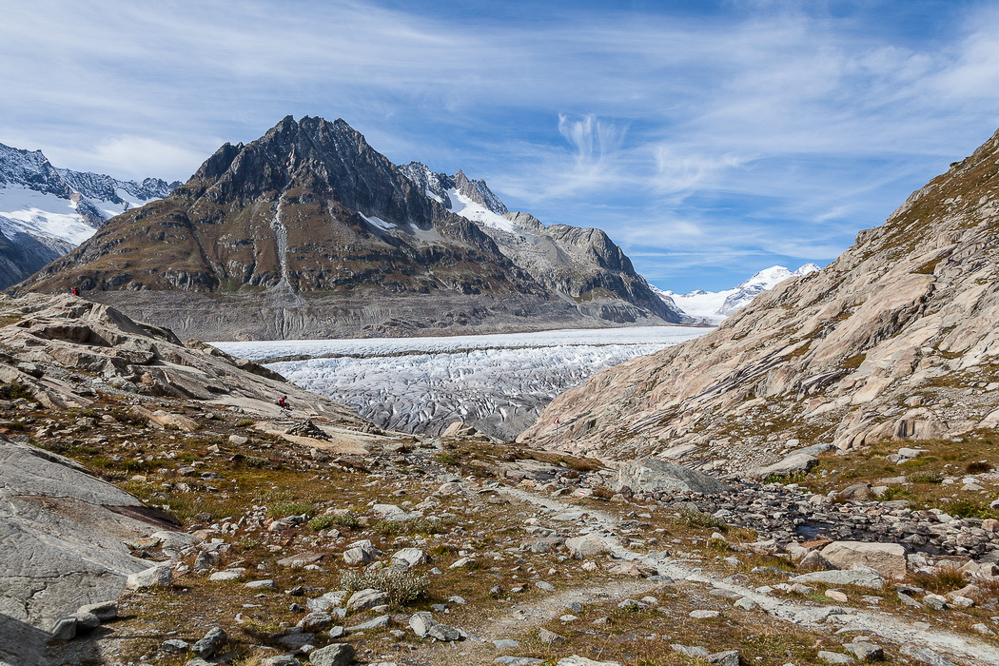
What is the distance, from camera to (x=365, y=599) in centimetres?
842

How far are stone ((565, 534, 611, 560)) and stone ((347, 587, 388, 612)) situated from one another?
5.84 meters

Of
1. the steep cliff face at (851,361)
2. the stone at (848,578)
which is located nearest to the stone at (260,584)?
the stone at (848,578)

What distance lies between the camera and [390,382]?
339 ft

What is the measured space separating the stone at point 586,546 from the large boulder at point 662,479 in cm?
954

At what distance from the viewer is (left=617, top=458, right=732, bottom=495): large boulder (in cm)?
2250

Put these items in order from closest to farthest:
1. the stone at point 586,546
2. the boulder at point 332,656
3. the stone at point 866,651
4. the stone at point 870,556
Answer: the boulder at point 332,656 → the stone at point 866,651 → the stone at point 870,556 → the stone at point 586,546

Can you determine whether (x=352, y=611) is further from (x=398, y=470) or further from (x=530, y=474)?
(x=530, y=474)

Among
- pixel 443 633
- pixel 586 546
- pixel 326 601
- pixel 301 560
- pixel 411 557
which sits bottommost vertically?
pixel 301 560

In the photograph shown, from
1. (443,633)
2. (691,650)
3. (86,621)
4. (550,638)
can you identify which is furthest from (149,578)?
(691,650)

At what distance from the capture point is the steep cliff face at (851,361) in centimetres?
2809

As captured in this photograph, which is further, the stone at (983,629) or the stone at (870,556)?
the stone at (870,556)

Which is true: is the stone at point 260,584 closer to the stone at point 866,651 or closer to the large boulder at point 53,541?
the large boulder at point 53,541

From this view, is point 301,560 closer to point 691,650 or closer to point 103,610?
point 103,610

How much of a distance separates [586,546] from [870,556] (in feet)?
24.0
